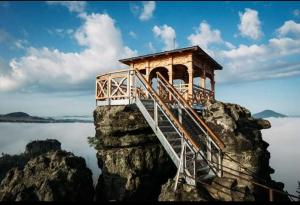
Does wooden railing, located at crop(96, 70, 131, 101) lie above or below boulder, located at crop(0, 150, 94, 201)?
above

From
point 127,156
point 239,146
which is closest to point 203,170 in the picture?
point 239,146

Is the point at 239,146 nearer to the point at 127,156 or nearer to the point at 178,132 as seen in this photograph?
the point at 178,132

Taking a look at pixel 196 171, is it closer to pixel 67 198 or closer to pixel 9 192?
pixel 67 198

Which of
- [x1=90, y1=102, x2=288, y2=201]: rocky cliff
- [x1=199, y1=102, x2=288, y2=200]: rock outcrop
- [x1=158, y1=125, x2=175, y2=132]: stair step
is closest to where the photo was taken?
[x1=199, y1=102, x2=288, y2=200]: rock outcrop

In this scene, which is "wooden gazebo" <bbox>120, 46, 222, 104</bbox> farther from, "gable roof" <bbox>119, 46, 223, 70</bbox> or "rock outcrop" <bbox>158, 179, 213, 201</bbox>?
"rock outcrop" <bbox>158, 179, 213, 201</bbox>

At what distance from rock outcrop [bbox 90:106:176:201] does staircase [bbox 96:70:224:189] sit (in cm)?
128

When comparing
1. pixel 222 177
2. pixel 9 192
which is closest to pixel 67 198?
pixel 9 192

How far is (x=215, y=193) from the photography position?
416 inches

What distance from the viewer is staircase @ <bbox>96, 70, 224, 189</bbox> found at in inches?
440

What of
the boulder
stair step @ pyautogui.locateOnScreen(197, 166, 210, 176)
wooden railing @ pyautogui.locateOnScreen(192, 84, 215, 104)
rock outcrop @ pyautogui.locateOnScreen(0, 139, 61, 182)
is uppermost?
wooden railing @ pyautogui.locateOnScreen(192, 84, 215, 104)

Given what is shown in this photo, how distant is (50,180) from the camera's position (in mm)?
12945

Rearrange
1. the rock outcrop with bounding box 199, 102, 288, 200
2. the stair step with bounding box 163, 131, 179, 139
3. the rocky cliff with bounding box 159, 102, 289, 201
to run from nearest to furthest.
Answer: the rocky cliff with bounding box 159, 102, 289, 201
the rock outcrop with bounding box 199, 102, 288, 200
the stair step with bounding box 163, 131, 179, 139

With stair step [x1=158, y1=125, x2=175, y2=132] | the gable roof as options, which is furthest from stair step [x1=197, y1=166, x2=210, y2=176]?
the gable roof

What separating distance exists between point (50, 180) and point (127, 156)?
174 inches
